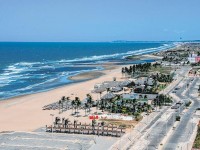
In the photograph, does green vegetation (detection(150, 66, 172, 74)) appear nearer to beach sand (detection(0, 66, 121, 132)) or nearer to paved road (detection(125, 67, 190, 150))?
beach sand (detection(0, 66, 121, 132))

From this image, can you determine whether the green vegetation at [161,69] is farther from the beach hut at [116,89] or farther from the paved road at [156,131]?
the paved road at [156,131]

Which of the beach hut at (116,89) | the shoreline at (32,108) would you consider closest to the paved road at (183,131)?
the shoreline at (32,108)

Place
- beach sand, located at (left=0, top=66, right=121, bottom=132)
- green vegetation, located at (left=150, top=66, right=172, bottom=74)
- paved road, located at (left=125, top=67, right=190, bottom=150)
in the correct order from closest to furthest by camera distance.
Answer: paved road, located at (left=125, top=67, right=190, bottom=150) → beach sand, located at (left=0, top=66, right=121, bottom=132) → green vegetation, located at (left=150, top=66, right=172, bottom=74)

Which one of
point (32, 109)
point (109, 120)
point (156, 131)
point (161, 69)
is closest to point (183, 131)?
point (156, 131)

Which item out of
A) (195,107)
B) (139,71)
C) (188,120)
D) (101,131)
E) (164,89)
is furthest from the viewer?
(139,71)

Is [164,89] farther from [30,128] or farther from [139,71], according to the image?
[30,128]

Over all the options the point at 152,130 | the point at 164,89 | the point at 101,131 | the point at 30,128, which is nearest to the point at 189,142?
the point at 152,130

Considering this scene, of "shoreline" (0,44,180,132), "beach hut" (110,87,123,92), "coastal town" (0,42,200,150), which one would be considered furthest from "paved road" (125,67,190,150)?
"beach hut" (110,87,123,92)

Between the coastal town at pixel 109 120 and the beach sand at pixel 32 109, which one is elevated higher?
the coastal town at pixel 109 120
